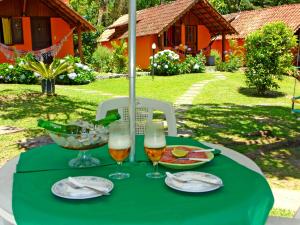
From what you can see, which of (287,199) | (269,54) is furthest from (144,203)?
(269,54)

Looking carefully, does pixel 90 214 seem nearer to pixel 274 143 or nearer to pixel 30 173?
pixel 30 173

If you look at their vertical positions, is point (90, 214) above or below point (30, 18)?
below

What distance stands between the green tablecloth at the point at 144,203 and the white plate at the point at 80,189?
0.03m

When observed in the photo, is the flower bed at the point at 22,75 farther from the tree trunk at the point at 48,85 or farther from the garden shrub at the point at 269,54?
the garden shrub at the point at 269,54

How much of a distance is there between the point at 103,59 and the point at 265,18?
10256mm

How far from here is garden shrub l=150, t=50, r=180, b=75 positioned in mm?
16438

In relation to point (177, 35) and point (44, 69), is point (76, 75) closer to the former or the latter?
point (44, 69)

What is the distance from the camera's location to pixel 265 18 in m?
22.4

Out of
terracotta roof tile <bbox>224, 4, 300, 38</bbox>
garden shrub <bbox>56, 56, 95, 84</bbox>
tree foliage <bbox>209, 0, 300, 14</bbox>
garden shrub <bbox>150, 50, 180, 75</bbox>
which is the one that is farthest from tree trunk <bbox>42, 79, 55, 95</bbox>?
tree foliage <bbox>209, 0, 300, 14</bbox>

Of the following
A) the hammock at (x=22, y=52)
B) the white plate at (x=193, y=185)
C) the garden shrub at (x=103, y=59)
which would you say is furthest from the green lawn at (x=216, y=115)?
the garden shrub at (x=103, y=59)

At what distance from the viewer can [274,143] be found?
5.77 meters

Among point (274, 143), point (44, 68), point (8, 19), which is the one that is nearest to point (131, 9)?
point (274, 143)

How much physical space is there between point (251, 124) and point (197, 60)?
10830 millimetres

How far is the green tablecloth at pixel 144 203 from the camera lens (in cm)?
138
